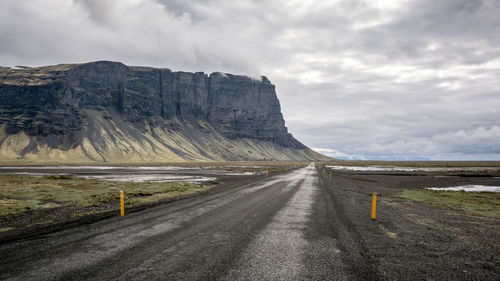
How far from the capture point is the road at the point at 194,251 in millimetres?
6211

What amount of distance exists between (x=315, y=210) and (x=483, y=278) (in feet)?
28.5

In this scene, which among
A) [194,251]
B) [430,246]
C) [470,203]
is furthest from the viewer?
[470,203]

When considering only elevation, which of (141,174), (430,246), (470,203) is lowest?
(141,174)

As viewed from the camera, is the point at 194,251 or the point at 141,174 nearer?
the point at 194,251

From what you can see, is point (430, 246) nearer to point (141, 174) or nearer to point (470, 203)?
point (470, 203)

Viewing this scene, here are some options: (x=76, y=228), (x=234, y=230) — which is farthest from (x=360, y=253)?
(x=76, y=228)

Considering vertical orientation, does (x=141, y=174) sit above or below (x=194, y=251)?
below

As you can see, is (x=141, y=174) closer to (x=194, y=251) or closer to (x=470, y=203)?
(x=470, y=203)

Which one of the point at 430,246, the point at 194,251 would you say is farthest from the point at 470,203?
the point at 194,251

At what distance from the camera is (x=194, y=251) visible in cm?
770

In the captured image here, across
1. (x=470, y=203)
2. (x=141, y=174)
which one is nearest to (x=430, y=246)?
(x=470, y=203)

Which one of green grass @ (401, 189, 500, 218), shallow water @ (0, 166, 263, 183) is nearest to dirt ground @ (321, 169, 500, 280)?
green grass @ (401, 189, 500, 218)

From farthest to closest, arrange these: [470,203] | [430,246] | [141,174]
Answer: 1. [141,174]
2. [470,203]
3. [430,246]

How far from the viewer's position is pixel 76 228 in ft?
34.5
